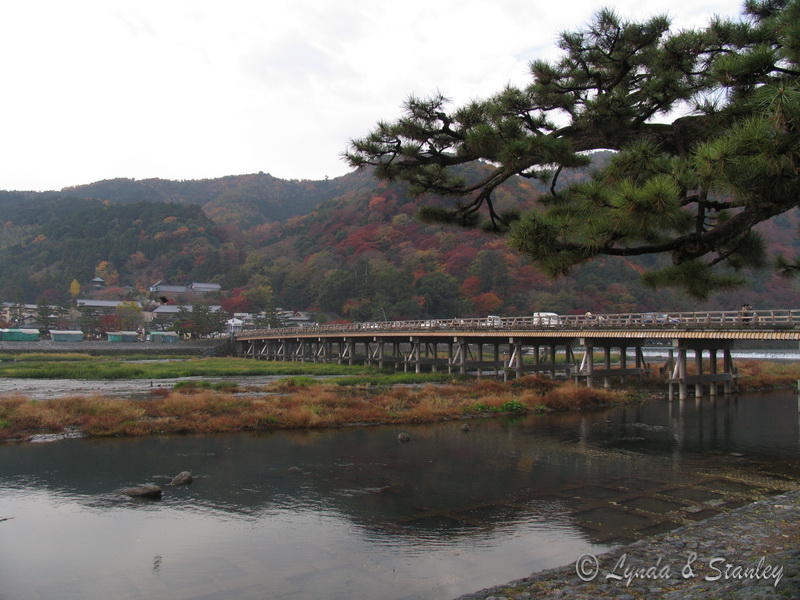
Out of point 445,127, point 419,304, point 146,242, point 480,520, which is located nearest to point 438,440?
point 480,520

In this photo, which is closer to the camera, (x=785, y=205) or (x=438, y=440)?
(x=785, y=205)

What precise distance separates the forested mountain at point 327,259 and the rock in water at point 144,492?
158 ft

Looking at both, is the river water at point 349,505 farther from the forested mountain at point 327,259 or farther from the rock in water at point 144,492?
the forested mountain at point 327,259

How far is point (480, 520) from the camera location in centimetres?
1007

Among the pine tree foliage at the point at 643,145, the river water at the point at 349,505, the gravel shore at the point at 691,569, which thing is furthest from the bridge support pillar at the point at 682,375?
the pine tree foliage at the point at 643,145

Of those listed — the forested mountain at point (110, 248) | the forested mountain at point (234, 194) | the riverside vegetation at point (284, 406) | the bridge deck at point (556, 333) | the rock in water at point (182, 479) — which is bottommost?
the riverside vegetation at point (284, 406)

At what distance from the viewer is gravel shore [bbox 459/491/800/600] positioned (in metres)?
5.87

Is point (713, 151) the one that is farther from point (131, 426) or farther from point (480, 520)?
point (131, 426)

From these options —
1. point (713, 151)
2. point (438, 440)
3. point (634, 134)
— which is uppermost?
point (634, 134)

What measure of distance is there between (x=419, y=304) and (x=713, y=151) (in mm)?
73551

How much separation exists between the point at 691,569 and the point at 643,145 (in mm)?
5082

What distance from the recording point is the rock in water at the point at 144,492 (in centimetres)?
1154

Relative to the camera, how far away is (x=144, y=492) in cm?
1154

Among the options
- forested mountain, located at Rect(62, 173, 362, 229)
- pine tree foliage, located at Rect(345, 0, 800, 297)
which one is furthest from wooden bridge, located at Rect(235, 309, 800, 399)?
forested mountain, located at Rect(62, 173, 362, 229)
